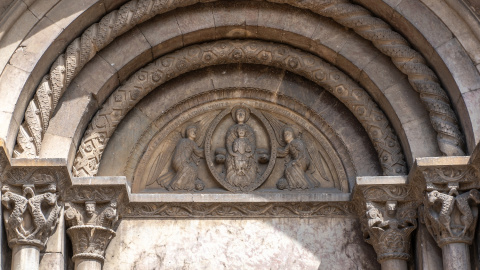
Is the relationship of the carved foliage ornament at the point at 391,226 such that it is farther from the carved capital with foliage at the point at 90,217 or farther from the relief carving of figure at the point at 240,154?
the carved capital with foliage at the point at 90,217

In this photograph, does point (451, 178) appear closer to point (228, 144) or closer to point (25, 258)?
point (228, 144)

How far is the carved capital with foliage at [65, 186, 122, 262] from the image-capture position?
1052 centimetres

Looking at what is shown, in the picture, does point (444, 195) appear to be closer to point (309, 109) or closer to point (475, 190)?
point (475, 190)

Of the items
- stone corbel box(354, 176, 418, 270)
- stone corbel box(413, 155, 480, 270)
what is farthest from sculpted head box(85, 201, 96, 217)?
stone corbel box(413, 155, 480, 270)

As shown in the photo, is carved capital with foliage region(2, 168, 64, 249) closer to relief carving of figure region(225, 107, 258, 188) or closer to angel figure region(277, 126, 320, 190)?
relief carving of figure region(225, 107, 258, 188)

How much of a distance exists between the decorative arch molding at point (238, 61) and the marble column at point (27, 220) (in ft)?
2.63

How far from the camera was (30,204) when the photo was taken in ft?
33.0

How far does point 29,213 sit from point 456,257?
4766mm

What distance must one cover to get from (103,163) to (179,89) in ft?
4.61

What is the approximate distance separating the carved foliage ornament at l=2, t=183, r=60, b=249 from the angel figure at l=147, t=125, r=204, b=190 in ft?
5.49

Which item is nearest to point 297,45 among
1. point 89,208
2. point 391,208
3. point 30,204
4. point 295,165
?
point 295,165

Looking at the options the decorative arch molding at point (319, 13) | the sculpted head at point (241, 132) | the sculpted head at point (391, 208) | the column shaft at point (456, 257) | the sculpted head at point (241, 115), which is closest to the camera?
the column shaft at point (456, 257)

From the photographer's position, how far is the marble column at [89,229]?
10.5m

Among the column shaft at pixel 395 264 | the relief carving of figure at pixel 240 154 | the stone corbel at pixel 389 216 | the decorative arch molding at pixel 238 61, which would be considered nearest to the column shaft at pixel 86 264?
the decorative arch molding at pixel 238 61
